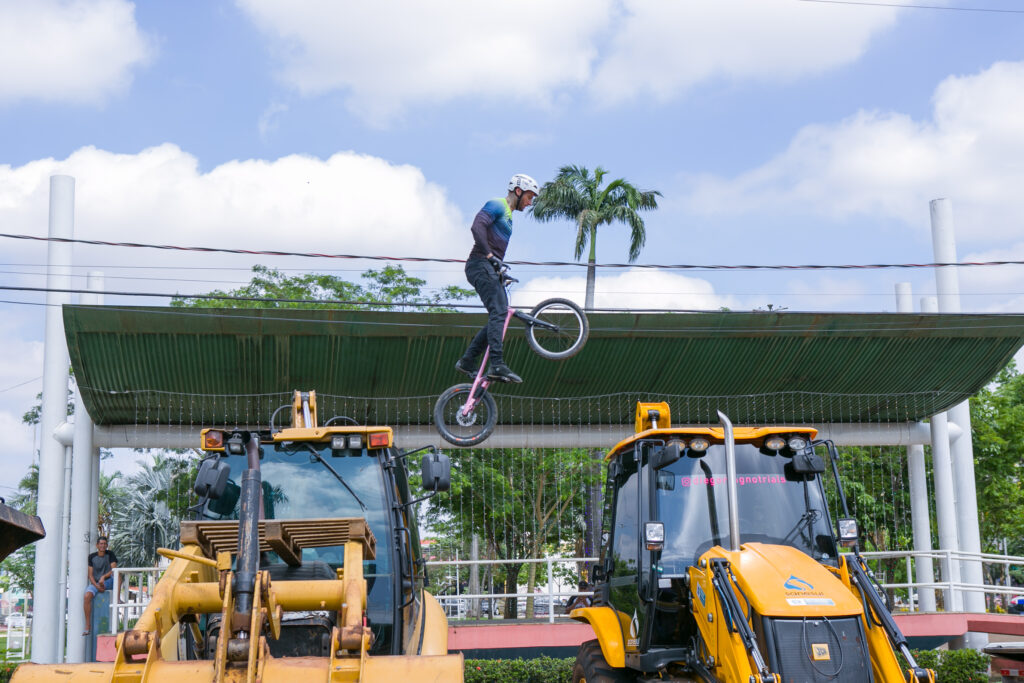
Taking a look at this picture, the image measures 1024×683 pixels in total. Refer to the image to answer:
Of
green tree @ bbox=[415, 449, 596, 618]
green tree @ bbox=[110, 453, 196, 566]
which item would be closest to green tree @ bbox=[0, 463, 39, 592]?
green tree @ bbox=[110, 453, 196, 566]

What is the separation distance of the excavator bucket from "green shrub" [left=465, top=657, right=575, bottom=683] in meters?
9.56

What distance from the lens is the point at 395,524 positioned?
7051mm

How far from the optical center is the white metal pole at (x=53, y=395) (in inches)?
605

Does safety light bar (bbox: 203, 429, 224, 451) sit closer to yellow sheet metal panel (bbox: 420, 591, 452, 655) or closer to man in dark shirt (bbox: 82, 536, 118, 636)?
yellow sheet metal panel (bbox: 420, 591, 452, 655)

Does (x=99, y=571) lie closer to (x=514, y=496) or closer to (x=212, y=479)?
(x=212, y=479)

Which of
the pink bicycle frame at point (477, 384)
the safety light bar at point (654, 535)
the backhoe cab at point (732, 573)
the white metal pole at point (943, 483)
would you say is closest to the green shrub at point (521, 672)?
the pink bicycle frame at point (477, 384)

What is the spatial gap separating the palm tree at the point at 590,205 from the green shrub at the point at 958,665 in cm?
2324

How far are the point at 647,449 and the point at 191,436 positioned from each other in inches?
422

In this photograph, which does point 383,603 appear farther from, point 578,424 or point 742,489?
point 578,424

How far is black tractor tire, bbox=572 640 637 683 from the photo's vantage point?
26.0 feet

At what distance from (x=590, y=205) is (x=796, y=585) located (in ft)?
101

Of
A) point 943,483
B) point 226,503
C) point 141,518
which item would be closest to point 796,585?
point 226,503

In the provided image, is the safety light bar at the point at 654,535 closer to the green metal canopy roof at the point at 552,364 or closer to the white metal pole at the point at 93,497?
the green metal canopy roof at the point at 552,364

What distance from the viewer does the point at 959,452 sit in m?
18.1
